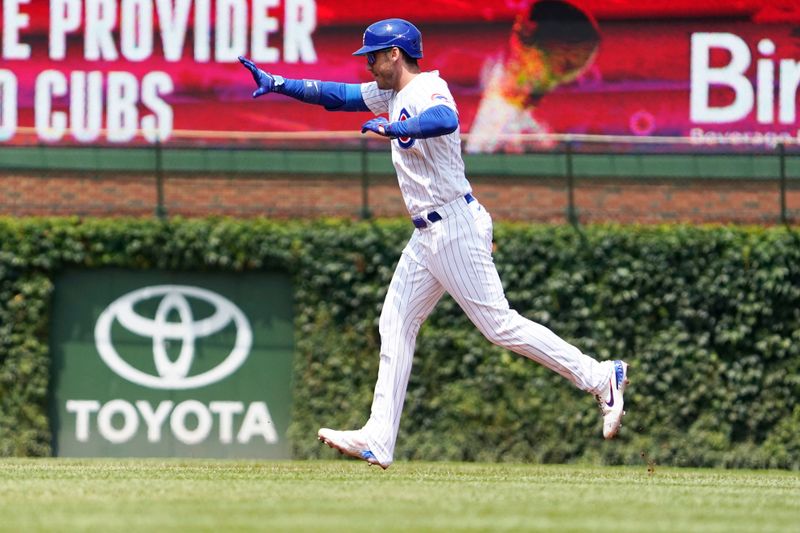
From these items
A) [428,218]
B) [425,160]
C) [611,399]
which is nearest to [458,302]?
[428,218]

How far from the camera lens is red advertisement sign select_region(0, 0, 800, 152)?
1500 cm

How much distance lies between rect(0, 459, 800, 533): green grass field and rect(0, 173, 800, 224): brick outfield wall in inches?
269

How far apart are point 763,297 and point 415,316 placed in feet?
20.7

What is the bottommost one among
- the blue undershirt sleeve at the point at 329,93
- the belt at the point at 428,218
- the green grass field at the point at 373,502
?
the green grass field at the point at 373,502

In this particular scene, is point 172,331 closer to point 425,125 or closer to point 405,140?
point 405,140

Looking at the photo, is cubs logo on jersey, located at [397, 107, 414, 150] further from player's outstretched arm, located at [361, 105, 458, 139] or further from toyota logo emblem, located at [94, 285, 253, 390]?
toyota logo emblem, located at [94, 285, 253, 390]

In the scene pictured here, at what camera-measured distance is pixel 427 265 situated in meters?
7.57

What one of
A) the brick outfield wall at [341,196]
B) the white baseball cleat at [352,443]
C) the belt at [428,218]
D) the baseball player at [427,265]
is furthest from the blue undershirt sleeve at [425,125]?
the brick outfield wall at [341,196]

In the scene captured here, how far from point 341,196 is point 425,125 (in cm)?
761

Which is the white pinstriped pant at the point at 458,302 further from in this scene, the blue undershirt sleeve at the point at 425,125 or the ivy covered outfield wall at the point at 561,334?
the ivy covered outfield wall at the point at 561,334

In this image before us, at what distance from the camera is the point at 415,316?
25.3ft

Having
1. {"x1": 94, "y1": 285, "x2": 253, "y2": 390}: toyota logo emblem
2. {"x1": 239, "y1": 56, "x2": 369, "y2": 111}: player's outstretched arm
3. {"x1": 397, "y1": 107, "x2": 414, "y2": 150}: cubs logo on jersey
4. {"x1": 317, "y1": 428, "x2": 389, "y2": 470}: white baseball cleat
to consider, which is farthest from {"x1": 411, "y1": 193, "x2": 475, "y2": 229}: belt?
{"x1": 94, "y1": 285, "x2": 253, "y2": 390}: toyota logo emblem

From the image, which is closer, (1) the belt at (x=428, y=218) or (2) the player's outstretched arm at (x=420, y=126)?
(2) the player's outstretched arm at (x=420, y=126)

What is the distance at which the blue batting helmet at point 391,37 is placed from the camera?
7.47m
